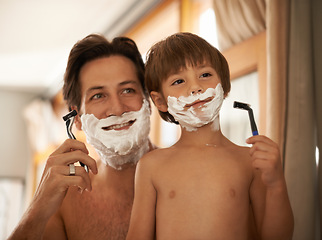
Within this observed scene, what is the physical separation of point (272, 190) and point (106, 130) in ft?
1.68

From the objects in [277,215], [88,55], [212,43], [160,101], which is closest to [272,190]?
[277,215]

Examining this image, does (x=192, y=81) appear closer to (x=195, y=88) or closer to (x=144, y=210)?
(x=195, y=88)

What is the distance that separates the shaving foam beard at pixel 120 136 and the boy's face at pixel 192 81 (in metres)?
0.24

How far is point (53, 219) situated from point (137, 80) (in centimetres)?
50

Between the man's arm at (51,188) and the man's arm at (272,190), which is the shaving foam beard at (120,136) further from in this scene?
the man's arm at (272,190)

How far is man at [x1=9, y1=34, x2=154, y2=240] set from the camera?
1.07 meters

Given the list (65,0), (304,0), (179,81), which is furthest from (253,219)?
(65,0)

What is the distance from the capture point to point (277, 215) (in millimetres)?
739

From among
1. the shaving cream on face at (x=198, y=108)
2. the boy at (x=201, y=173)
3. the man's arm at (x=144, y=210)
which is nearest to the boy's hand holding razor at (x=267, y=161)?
the boy at (x=201, y=173)

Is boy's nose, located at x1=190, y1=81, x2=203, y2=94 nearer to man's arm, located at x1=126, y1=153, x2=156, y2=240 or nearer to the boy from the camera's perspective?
the boy

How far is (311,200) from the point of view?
1.12 m

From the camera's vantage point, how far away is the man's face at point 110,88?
110 cm

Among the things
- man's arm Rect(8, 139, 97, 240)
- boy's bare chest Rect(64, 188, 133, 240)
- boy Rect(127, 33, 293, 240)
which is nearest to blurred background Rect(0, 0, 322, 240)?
boy Rect(127, 33, 293, 240)

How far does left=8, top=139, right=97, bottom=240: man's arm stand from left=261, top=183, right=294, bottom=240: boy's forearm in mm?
425
